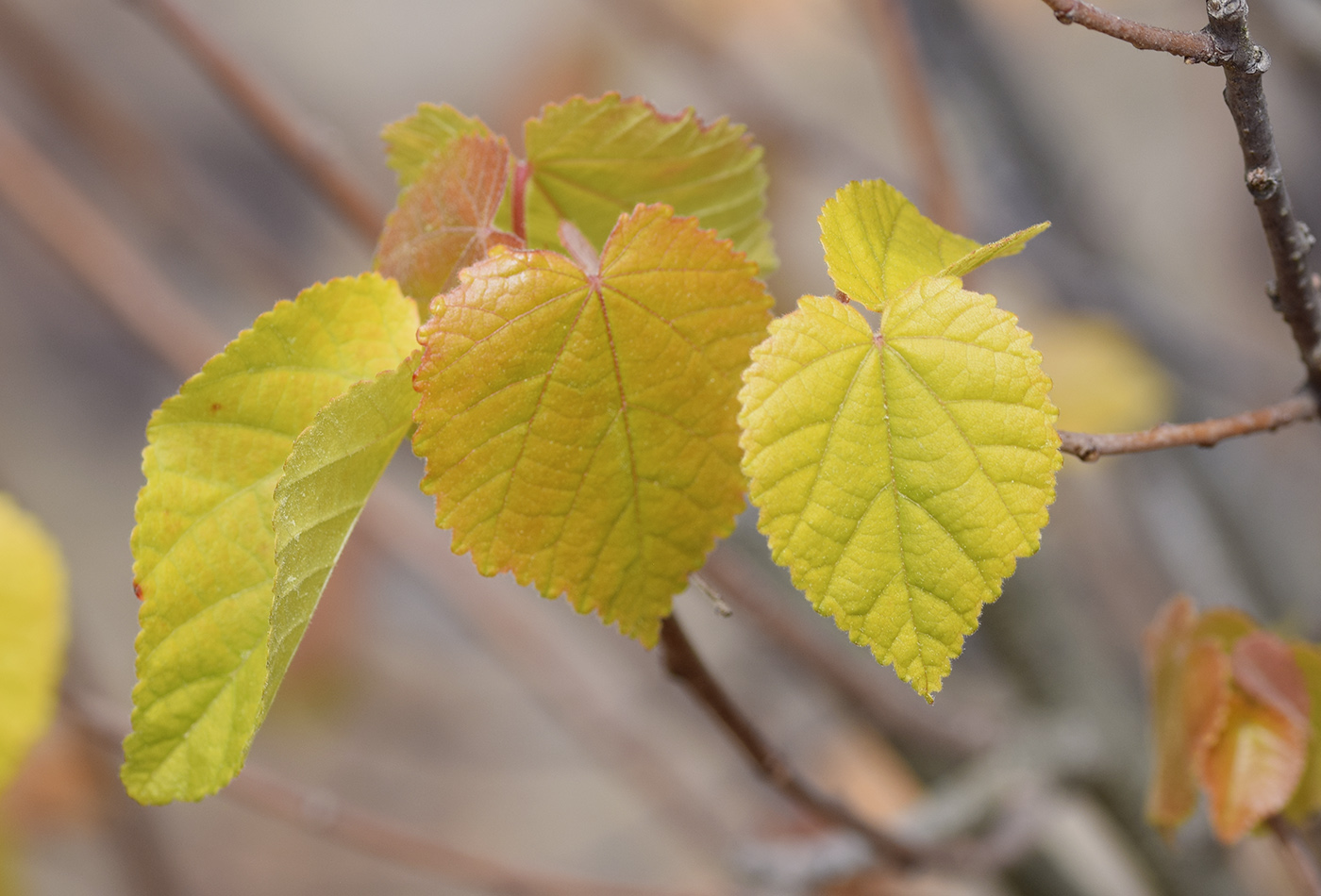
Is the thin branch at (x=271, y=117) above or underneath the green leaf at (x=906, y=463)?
above

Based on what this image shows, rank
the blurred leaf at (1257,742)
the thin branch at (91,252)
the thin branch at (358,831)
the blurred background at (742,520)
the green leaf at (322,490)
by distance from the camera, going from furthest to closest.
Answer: the thin branch at (91,252), the blurred background at (742,520), the thin branch at (358,831), the blurred leaf at (1257,742), the green leaf at (322,490)

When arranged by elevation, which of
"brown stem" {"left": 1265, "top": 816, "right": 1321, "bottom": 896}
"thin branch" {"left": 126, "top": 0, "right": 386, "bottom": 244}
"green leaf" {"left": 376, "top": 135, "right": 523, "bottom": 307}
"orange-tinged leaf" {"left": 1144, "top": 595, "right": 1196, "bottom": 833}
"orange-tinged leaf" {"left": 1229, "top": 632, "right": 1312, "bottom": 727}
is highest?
"thin branch" {"left": 126, "top": 0, "right": 386, "bottom": 244}

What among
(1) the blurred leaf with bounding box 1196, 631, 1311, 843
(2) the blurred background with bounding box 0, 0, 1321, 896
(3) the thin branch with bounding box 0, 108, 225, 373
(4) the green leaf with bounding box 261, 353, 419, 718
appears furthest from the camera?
(3) the thin branch with bounding box 0, 108, 225, 373

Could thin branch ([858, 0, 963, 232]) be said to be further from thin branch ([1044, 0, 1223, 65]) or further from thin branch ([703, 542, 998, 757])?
thin branch ([1044, 0, 1223, 65])

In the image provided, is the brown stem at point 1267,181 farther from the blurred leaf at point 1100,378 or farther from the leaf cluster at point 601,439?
the blurred leaf at point 1100,378

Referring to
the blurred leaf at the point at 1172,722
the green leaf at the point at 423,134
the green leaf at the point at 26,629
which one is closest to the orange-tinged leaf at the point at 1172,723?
the blurred leaf at the point at 1172,722

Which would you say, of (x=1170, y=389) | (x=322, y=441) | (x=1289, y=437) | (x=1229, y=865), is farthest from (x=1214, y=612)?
(x=1289, y=437)

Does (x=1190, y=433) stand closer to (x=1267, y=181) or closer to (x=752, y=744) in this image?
(x=1267, y=181)

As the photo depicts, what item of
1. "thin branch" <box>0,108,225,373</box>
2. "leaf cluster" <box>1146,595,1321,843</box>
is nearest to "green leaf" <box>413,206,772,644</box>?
"leaf cluster" <box>1146,595,1321,843</box>
